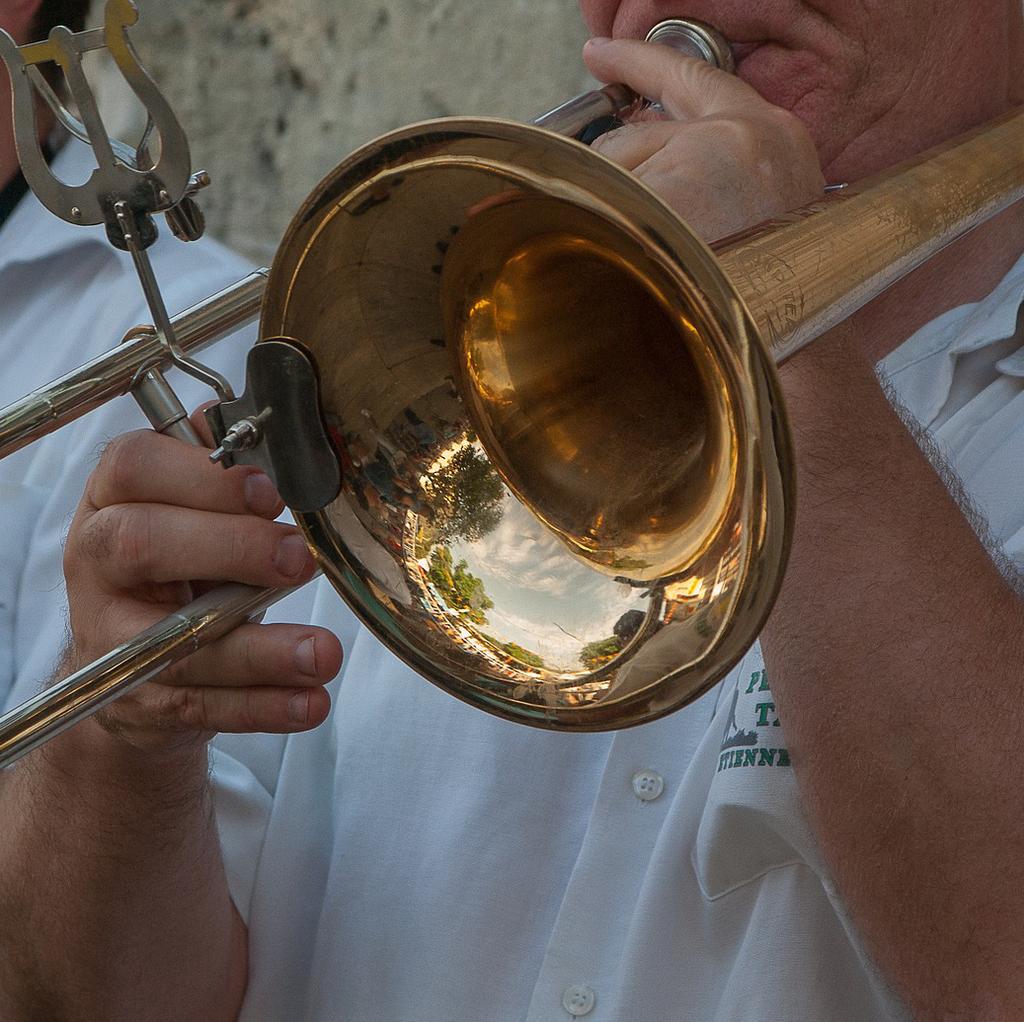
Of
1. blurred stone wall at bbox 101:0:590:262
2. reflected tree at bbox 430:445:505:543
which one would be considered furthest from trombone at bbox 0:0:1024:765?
blurred stone wall at bbox 101:0:590:262

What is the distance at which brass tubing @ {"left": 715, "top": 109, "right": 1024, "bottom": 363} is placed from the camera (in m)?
0.84

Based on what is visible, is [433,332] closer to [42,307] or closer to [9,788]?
[9,788]

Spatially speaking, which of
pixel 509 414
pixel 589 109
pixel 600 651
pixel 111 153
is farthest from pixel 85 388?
pixel 589 109

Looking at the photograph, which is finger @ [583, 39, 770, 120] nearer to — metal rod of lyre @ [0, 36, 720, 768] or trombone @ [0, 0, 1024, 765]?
trombone @ [0, 0, 1024, 765]

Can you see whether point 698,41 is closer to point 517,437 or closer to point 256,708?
point 517,437

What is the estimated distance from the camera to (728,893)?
46.2 inches

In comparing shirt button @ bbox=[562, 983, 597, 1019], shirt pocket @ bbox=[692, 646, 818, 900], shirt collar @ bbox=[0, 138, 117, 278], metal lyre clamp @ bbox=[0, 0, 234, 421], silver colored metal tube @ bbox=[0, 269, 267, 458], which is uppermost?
shirt collar @ bbox=[0, 138, 117, 278]

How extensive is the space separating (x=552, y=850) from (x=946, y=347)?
23.8 inches

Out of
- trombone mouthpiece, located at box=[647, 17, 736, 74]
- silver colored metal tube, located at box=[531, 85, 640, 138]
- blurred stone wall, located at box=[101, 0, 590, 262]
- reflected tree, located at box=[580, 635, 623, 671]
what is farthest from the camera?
blurred stone wall, located at box=[101, 0, 590, 262]

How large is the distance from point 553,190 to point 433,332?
9.1 inches

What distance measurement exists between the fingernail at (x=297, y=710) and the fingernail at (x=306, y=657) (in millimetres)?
27

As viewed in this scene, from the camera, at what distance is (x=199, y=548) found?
103 centimetres

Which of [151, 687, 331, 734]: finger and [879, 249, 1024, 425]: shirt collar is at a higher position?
[879, 249, 1024, 425]: shirt collar

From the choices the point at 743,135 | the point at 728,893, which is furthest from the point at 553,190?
the point at 728,893
